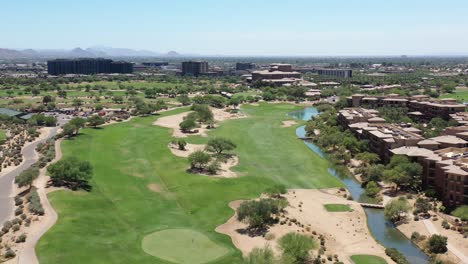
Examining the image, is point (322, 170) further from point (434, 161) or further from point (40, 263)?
point (40, 263)

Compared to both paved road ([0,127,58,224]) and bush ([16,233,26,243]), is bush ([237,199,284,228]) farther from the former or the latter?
paved road ([0,127,58,224])

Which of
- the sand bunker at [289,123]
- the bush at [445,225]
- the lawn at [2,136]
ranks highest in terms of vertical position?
the sand bunker at [289,123]

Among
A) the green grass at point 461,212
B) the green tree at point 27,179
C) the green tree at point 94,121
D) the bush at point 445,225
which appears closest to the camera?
the bush at point 445,225

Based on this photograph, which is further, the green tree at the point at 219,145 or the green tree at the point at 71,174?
the green tree at the point at 219,145

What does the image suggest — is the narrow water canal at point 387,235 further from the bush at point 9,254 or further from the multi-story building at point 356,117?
the bush at point 9,254

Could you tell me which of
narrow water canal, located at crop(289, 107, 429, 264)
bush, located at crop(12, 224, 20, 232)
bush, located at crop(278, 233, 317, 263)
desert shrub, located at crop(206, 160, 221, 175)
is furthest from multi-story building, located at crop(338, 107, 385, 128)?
bush, located at crop(12, 224, 20, 232)

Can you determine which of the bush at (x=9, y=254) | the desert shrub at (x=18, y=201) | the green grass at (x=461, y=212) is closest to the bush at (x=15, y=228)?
the bush at (x=9, y=254)

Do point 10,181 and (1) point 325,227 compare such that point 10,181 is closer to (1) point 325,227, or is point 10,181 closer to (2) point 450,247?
(1) point 325,227
